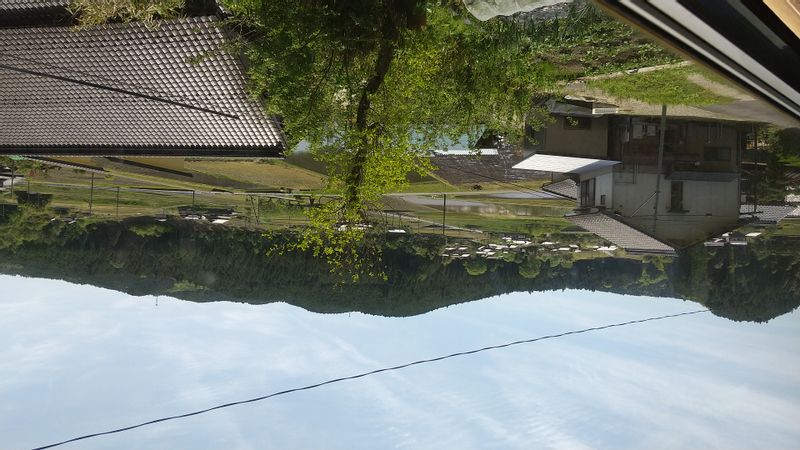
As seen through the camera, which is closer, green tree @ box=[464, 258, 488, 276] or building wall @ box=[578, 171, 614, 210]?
building wall @ box=[578, 171, 614, 210]

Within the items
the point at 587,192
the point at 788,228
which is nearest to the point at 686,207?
the point at 788,228

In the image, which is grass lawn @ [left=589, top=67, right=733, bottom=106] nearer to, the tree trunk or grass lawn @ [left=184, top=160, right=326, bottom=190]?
the tree trunk

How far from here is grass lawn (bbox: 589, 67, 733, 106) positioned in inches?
474

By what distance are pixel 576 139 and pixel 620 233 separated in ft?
8.95

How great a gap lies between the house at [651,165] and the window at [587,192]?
26 millimetres

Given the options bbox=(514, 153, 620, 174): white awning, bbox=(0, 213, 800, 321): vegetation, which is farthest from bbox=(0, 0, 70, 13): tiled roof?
bbox=(514, 153, 620, 174): white awning

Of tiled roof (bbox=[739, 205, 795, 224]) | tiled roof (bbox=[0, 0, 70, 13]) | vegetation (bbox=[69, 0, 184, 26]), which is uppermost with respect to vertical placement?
tiled roof (bbox=[0, 0, 70, 13])

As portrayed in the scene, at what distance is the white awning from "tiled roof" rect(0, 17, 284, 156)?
6696 mm

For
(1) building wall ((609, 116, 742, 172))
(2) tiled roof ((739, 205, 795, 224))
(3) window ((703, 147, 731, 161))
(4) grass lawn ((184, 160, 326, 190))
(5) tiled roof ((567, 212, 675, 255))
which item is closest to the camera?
(1) building wall ((609, 116, 742, 172))

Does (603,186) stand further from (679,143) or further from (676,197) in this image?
(679,143)

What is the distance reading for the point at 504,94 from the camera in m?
14.2

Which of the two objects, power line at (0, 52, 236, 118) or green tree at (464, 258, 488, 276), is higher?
power line at (0, 52, 236, 118)

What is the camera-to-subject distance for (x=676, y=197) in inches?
565

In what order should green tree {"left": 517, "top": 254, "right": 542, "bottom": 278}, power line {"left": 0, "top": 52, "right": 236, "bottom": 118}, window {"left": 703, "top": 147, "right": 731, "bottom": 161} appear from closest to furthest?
1. power line {"left": 0, "top": 52, "right": 236, "bottom": 118}
2. window {"left": 703, "top": 147, "right": 731, "bottom": 161}
3. green tree {"left": 517, "top": 254, "right": 542, "bottom": 278}
